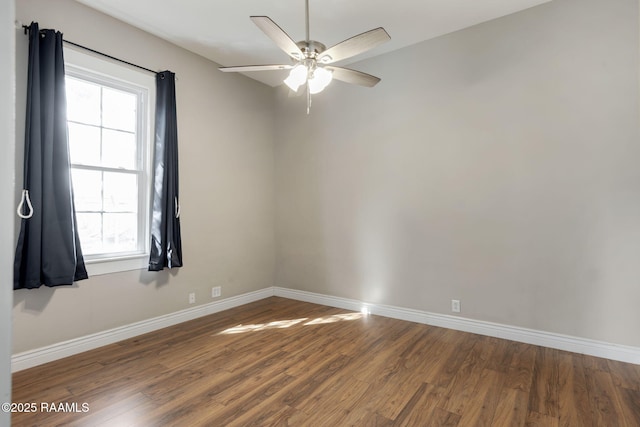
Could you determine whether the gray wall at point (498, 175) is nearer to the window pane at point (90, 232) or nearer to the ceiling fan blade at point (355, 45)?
the ceiling fan blade at point (355, 45)

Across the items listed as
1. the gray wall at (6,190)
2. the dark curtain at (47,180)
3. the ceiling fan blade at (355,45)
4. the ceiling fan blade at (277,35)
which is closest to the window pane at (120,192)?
the dark curtain at (47,180)

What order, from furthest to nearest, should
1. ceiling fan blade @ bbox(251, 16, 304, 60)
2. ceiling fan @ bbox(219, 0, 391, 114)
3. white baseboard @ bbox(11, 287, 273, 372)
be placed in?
white baseboard @ bbox(11, 287, 273, 372) → ceiling fan @ bbox(219, 0, 391, 114) → ceiling fan blade @ bbox(251, 16, 304, 60)

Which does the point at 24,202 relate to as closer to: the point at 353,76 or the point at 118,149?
the point at 118,149

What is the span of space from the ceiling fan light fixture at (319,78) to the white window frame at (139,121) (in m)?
2.07

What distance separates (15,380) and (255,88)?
400 centimetres

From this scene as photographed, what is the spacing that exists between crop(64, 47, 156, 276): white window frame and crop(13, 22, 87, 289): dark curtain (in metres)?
0.20

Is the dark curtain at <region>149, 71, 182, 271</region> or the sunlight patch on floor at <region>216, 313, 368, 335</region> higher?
the dark curtain at <region>149, 71, 182, 271</region>

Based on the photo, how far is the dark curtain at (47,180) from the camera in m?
2.51

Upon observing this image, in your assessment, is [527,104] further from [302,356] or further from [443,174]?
[302,356]

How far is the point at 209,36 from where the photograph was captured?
3.47 metres

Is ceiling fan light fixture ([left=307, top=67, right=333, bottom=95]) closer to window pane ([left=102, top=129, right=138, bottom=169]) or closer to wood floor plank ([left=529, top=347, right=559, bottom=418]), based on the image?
window pane ([left=102, top=129, right=138, bottom=169])

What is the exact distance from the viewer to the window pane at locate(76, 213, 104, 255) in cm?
295

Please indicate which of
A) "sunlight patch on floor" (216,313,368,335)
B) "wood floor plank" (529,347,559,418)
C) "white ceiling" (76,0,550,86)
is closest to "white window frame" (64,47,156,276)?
"white ceiling" (76,0,550,86)

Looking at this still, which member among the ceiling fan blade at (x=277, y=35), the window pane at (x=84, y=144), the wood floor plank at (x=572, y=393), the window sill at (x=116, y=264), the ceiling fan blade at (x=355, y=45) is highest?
the ceiling fan blade at (x=277, y=35)
